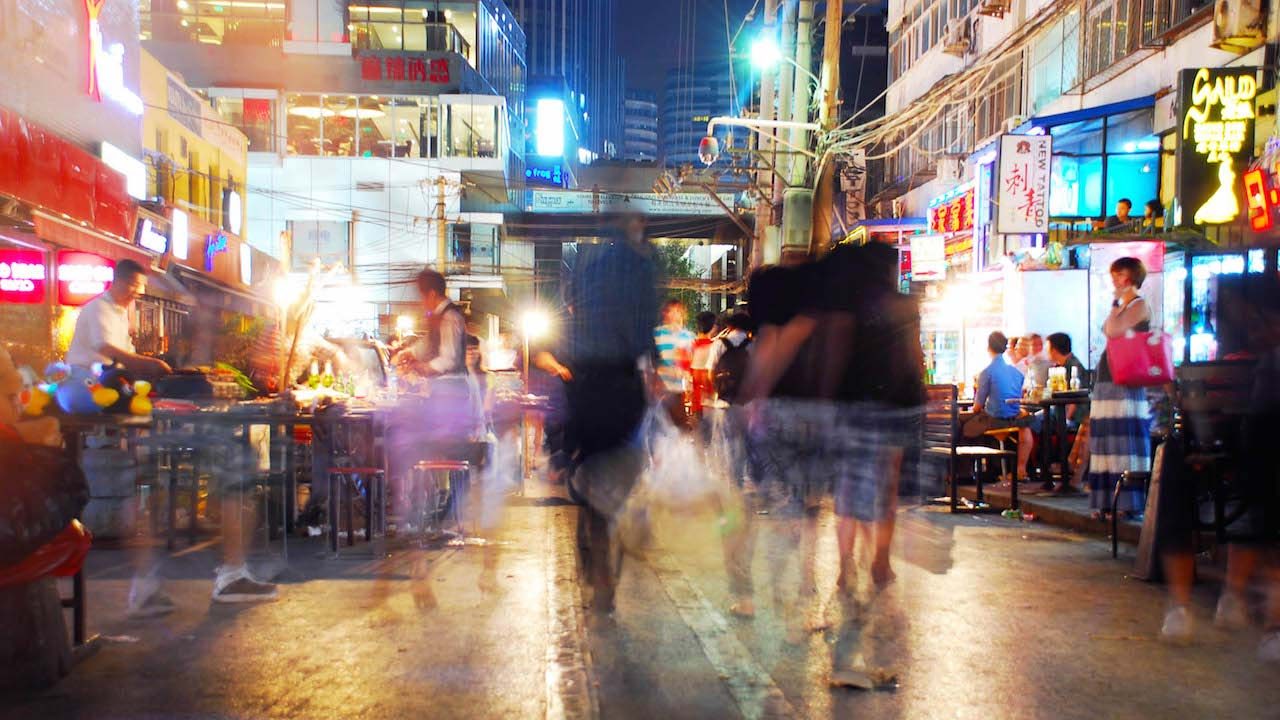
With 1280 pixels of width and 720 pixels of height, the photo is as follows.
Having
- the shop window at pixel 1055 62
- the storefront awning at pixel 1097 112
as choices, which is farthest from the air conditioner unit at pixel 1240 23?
the shop window at pixel 1055 62

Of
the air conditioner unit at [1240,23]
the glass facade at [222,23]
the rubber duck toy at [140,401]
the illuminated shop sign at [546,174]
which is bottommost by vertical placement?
the rubber duck toy at [140,401]

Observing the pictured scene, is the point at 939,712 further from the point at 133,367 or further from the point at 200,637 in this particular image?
the point at 133,367

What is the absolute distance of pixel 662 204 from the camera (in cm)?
5653

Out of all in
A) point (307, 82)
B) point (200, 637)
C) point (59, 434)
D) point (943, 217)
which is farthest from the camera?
point (307, 82)

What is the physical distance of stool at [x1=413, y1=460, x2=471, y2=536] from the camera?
298 inches

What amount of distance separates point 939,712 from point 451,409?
3.88m

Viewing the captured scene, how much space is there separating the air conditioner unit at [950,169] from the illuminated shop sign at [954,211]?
Result: 10.5 ft

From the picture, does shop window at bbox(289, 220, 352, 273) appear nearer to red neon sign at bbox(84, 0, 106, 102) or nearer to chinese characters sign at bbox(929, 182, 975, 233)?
red neon sign at bbox(84, 0, 106, 102)

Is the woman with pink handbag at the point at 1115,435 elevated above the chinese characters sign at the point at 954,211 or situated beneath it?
situated beneath

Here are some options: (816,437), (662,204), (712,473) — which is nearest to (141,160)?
(712,473)

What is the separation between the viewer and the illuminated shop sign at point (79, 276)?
14.9 meters

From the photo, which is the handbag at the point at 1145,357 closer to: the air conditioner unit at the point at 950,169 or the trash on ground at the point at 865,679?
the trash on ground at the point at 865,679

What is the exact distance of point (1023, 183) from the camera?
15.9 m

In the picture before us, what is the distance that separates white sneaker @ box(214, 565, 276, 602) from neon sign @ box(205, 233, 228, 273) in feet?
61.2
